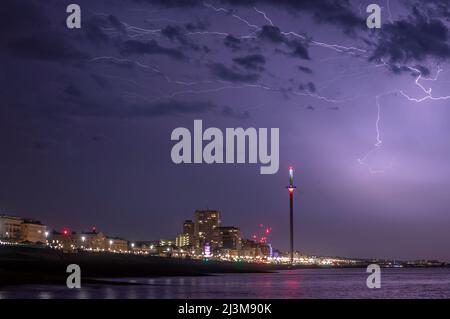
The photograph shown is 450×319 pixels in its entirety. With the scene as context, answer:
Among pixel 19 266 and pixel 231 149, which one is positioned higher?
pixel 231 149

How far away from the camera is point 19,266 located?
90938 mm
